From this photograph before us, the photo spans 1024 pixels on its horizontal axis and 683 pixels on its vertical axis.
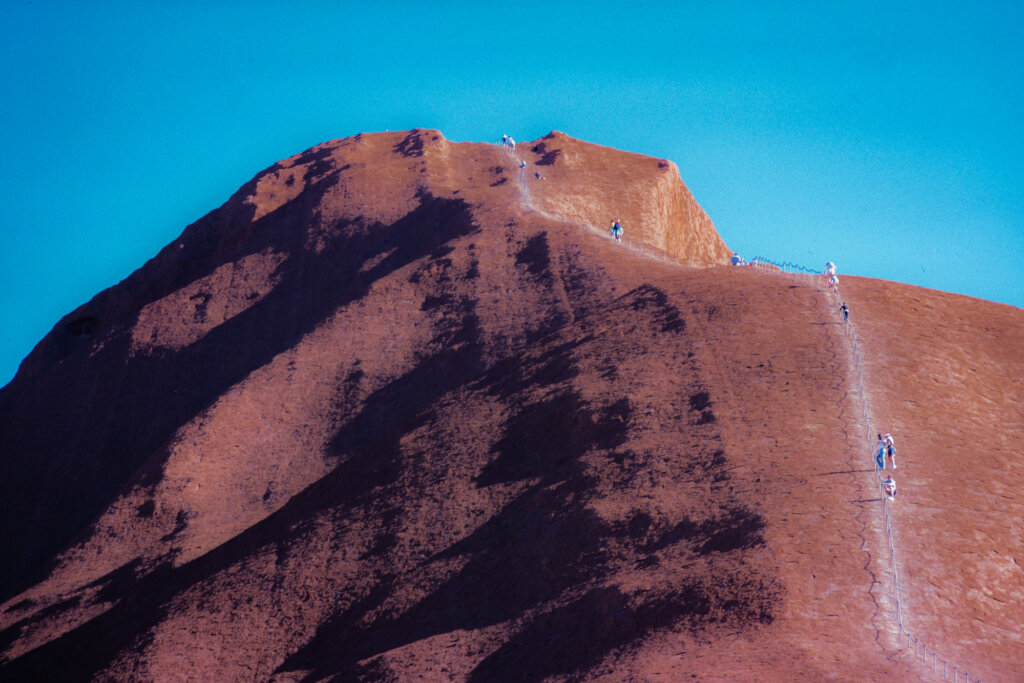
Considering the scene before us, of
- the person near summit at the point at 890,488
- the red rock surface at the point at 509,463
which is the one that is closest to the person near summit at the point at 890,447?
the red rock surface at the point at 509,463

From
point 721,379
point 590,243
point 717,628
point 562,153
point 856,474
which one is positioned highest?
point 562,153

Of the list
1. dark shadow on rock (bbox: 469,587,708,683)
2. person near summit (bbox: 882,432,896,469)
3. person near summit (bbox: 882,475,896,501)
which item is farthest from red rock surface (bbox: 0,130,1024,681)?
person near summit (bbox: 882,432,896,469)

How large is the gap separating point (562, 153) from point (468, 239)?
16211 millimetres

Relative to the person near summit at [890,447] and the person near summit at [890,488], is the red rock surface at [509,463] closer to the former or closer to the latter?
the person near summit at [890,488]

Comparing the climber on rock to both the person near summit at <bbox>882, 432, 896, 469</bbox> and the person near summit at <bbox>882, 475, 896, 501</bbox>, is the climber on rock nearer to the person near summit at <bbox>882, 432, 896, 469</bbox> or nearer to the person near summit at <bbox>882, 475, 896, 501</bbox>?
the person near summit at <bbox>882, 432, 896, 469</bbox>

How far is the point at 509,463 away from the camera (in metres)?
37.8

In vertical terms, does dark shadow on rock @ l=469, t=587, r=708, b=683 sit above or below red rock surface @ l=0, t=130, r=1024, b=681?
below

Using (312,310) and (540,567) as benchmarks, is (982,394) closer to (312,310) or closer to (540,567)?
(540,567)

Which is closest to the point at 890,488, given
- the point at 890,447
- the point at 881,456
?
the point at 881,456

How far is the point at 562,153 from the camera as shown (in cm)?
7012

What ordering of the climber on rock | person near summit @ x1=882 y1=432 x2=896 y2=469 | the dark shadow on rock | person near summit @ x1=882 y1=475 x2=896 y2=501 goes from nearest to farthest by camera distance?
1. the dark shadow on rock
2. person near summit @ x1=882 y1=475 x2=896 y2=501
3. the climber on rock
4. person near summit @ x1=882 y1=432 x2=896 y2=469

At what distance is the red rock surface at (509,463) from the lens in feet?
86.0

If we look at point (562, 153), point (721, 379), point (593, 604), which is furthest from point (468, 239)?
point (593, 604)

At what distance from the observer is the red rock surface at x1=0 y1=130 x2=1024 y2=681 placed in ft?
86.0
